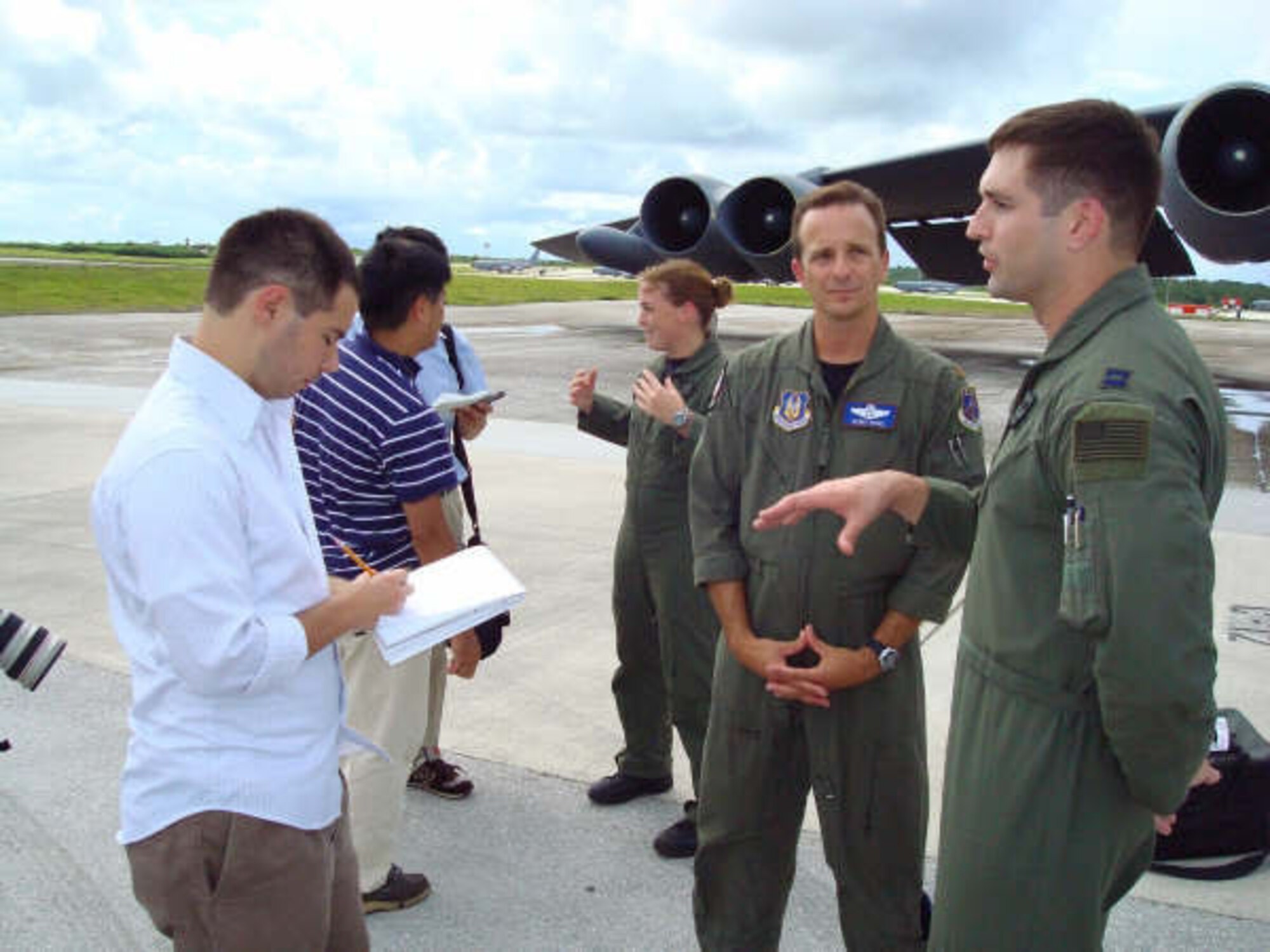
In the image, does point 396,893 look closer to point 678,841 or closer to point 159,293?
point 678,841

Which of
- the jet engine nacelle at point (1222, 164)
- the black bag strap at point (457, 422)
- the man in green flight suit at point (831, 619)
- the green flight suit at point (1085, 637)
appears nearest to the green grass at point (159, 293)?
the jet engine nacelle at point (1222, 164)

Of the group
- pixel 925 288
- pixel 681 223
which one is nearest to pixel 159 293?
pixel 681 223

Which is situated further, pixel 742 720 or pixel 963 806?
pixel 742 720

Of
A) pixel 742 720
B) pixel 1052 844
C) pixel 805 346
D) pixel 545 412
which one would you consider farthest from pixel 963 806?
pixel 545 412

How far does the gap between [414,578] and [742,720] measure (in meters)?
0.84

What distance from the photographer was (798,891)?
299 centimetres

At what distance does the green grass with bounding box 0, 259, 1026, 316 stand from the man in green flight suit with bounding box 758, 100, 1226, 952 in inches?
652

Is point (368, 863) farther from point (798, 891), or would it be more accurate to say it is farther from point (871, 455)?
point (871, 455)

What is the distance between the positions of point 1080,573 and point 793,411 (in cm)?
105

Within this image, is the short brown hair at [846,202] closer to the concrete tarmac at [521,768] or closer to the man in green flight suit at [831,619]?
the man in green flight suit at [831,619]

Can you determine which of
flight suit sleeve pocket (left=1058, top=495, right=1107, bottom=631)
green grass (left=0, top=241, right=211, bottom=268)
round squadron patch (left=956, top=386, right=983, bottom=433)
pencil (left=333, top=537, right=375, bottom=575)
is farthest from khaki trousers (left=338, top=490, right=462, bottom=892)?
green grass (left=0, top=241, right=211, bottom=268)

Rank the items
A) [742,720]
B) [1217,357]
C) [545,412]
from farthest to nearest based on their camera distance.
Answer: [1217,357], [545,412], [742,720]

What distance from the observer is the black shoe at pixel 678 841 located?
319cm

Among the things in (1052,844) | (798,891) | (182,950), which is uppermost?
(1052,844)
